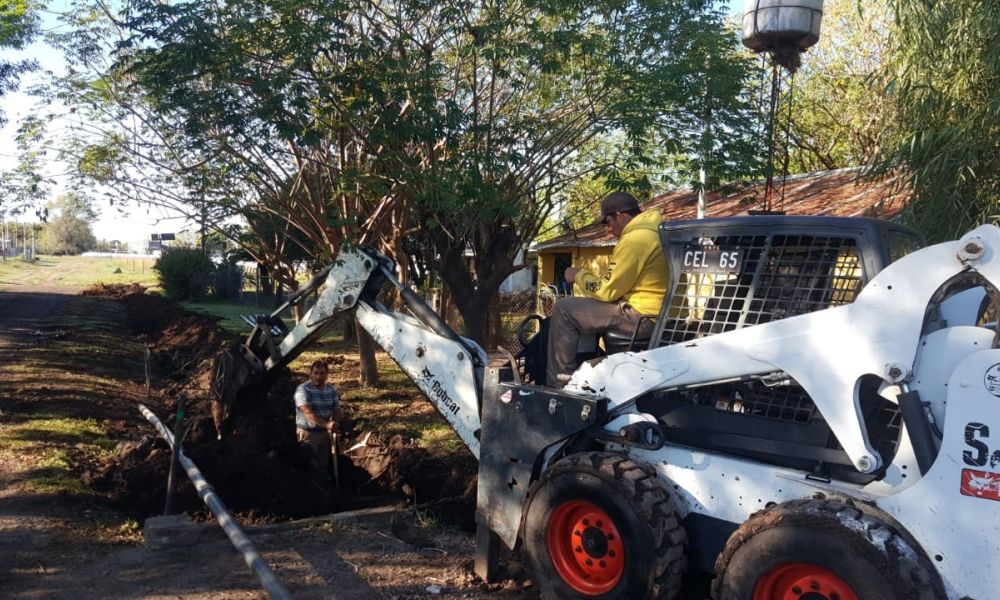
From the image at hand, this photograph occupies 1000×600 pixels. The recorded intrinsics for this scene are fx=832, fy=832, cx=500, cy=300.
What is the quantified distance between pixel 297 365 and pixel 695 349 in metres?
12.2

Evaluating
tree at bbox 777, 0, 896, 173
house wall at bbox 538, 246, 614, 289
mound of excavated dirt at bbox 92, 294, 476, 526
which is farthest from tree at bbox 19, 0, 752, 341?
tree at bbox 777, 0, 896, 173

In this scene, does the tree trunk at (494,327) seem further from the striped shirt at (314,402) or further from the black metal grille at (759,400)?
the black metal grille at (759,400)

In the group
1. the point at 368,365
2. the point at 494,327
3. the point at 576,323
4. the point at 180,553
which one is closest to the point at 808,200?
the point at 494,327

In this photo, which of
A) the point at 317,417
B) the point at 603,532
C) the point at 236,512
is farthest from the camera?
the point at 317,417

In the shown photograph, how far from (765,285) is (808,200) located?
1338cm

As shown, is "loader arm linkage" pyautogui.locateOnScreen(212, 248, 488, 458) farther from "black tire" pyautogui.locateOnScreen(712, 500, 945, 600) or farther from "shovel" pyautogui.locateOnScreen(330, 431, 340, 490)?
"black tire" pyautogui.locateOnScreen(712, 500, 945, 600)

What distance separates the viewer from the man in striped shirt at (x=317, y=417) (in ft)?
27.7

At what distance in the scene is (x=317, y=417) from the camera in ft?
28.0

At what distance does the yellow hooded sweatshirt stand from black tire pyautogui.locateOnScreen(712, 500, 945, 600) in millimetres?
1566

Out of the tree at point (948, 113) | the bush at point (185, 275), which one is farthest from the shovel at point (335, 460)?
the bush at point (185, 275)

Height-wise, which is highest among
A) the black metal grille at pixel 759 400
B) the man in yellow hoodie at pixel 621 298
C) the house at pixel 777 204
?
the house at pixel 777 204

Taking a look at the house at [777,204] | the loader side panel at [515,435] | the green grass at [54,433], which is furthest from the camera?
the house at [777,204]

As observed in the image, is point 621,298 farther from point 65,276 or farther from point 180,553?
point 65,276

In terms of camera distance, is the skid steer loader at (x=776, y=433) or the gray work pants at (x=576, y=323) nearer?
the skid steer loader at (x=776, y=433)
